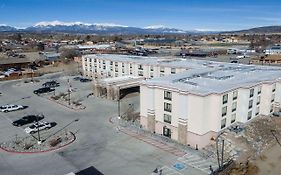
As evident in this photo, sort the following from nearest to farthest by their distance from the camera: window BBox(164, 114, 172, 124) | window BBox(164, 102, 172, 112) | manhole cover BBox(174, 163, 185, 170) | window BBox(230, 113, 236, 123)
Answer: manhole cover BBox(174, 163, 185, 170) < window BBox(164, 102, 172, 112) < window BBox(164, 114, 172, 124) < window BBox(230, 113, 236, 123)

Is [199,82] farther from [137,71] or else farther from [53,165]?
[137,71]

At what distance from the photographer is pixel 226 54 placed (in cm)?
13388

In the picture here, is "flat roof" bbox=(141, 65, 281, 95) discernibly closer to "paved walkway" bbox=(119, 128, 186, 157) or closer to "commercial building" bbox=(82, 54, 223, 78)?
"paved walkway" bbox=(119, 128, 186, 157)

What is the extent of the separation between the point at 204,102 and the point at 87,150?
15.7m

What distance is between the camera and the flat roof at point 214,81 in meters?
37.1

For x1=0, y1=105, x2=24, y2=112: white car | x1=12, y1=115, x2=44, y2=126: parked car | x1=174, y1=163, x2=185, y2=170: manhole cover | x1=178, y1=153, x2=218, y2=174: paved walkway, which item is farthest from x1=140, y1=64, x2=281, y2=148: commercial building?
x1=0, y1=105, x2=24, y2=112: white car

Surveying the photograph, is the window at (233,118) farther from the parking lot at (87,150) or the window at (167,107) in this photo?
the parking lot at (87,150)

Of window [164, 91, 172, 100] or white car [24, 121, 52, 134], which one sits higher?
window [164, 91, 172, 100]

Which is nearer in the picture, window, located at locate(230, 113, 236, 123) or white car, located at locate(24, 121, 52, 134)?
window, located at locate(230, 113, 236, 123)

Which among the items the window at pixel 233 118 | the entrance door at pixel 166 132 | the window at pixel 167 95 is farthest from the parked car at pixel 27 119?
the window at pixel 233 118

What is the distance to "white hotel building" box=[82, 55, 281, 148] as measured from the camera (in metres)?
35.6

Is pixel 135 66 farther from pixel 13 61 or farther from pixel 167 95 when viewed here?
pixel 13 61

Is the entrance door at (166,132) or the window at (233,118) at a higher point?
the window at (233,118)

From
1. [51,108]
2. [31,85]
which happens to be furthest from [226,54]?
[51,108]
